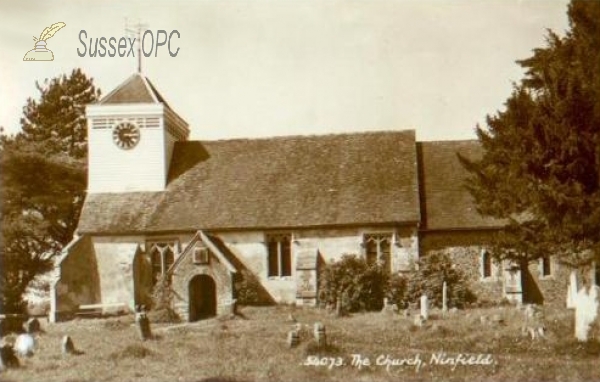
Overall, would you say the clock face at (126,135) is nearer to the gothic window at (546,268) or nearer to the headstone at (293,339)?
the headstone at (293,339)

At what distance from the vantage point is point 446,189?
30.8 m

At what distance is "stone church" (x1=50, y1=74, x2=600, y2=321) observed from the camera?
94.6ft

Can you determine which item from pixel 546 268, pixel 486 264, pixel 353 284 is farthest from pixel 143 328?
pixel 546 268

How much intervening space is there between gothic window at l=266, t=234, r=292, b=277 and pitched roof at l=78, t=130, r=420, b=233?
79 cm

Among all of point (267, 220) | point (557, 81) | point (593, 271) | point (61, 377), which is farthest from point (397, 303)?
point (61, 377)

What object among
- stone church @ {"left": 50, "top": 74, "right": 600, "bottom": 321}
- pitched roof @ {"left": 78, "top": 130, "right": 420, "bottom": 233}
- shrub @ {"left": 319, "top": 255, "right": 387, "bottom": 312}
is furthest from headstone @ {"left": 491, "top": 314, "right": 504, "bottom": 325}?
pitched roof @ {"left": 78, "top": 130, "right": 420, "bottom": 233}

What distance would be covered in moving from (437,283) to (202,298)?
958cm

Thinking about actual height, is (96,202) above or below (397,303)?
above

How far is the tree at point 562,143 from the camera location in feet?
53.0

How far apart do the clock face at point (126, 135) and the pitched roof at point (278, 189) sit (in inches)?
83.1

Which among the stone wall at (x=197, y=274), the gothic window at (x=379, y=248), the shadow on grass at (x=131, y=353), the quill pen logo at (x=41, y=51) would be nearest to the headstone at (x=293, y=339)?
the shadow on grass at (x=131, y=353)

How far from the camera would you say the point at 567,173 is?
666 inches

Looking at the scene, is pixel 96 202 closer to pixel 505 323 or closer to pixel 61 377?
pixel 61 377

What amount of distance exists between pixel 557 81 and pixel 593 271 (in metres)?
4.63
